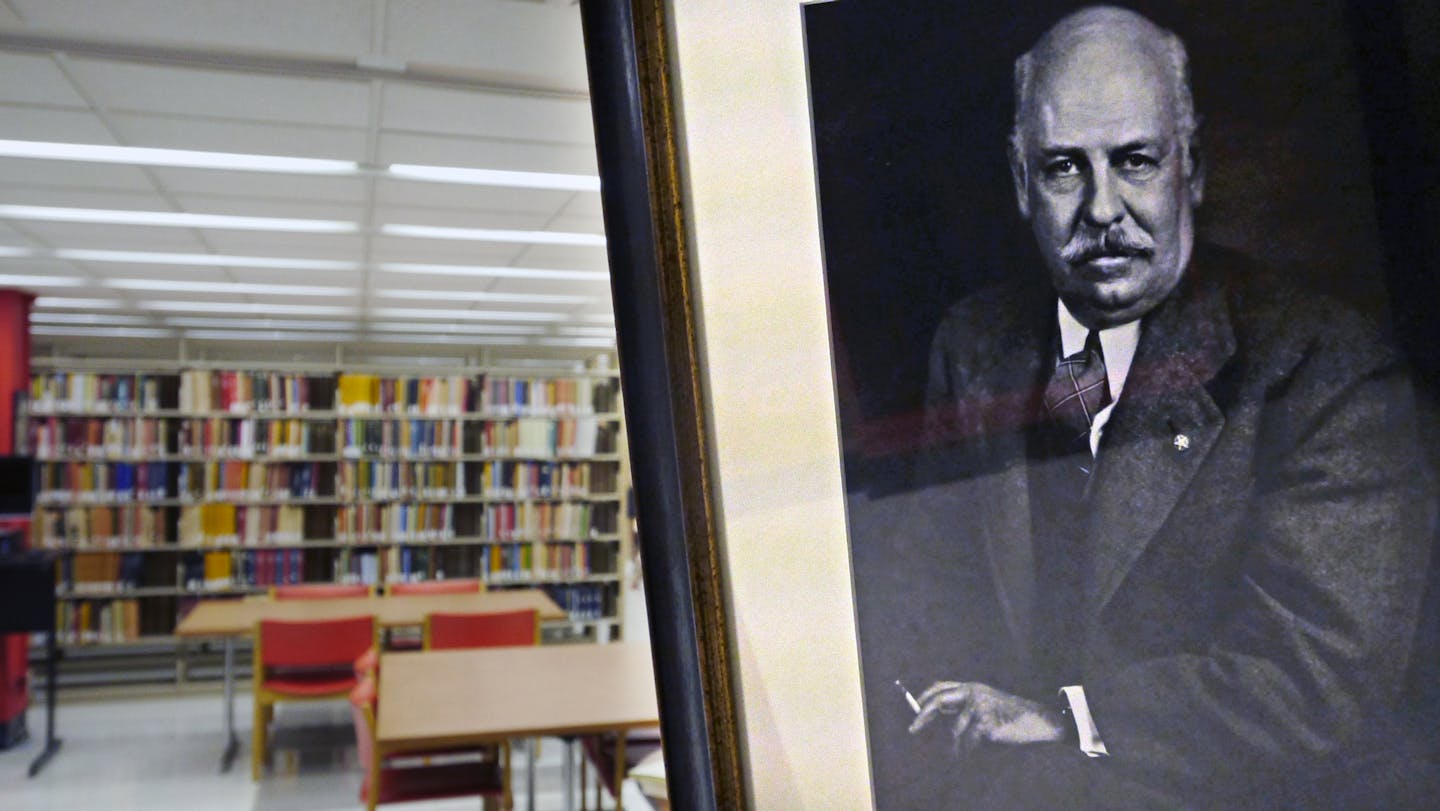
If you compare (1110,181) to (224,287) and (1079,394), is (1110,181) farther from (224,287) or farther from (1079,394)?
(224,287)

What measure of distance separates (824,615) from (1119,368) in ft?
0.85

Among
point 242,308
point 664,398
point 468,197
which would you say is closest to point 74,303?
point 242,308

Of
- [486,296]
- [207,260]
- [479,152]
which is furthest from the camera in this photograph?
[486,296]

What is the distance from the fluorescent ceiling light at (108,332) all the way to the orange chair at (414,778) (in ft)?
18.3

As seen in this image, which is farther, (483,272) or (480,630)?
(483,272)

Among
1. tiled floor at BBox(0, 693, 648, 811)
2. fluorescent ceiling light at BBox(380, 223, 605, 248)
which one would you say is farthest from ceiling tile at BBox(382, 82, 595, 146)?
tiled floor at BBox(0, 693, 648, 811)

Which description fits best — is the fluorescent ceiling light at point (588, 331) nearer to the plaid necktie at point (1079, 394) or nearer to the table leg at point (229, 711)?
the table leg at point (229, 711)

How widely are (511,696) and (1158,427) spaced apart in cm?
268

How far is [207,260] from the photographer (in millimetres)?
4965

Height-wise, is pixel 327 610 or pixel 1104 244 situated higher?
pixel 1104 244

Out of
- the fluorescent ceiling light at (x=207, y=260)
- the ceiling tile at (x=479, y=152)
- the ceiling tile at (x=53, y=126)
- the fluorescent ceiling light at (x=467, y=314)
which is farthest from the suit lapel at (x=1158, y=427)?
the fluorescent ceiling light at (x=467, y=314)

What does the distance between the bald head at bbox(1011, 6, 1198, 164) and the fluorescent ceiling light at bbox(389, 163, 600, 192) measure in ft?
10.3

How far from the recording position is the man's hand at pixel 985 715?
Result: 59 centimetres

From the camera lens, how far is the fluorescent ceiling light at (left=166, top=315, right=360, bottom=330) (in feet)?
22.6
